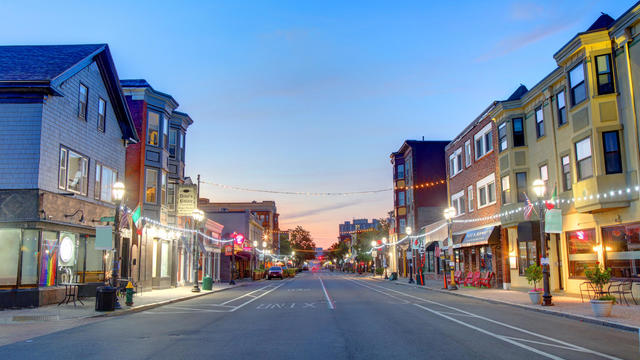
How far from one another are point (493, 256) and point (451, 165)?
1317cm

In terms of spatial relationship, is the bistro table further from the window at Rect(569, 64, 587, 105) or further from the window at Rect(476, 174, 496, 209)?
the window at Rect(476, 174, 496, 209)

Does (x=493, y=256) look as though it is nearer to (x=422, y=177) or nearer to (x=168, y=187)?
(x=168, y=187)

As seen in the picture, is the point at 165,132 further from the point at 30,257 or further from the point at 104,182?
the point at 30,257

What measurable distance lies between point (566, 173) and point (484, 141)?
35.6 feet

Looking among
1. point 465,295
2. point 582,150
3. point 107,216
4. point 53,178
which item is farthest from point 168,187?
point 582,150

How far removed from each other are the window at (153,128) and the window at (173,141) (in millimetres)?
4268

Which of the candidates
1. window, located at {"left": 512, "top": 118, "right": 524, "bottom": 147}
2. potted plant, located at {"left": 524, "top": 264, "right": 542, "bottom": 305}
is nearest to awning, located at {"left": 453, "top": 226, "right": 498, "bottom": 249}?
window, located at {"left": 512, "top": 118, "right": 524, "bottom": 147}

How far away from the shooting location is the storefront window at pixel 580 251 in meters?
24.1

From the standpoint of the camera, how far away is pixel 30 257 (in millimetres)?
20688

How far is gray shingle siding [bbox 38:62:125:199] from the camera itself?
70.1ft

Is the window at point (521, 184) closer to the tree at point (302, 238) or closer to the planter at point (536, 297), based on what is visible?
the planter at point (536, 297)

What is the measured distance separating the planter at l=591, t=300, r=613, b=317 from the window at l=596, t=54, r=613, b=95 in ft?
32.5

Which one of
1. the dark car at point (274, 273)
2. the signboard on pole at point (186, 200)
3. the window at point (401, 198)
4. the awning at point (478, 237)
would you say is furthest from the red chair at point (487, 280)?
the window at point (401, 198)

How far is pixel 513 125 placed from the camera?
31641mm
